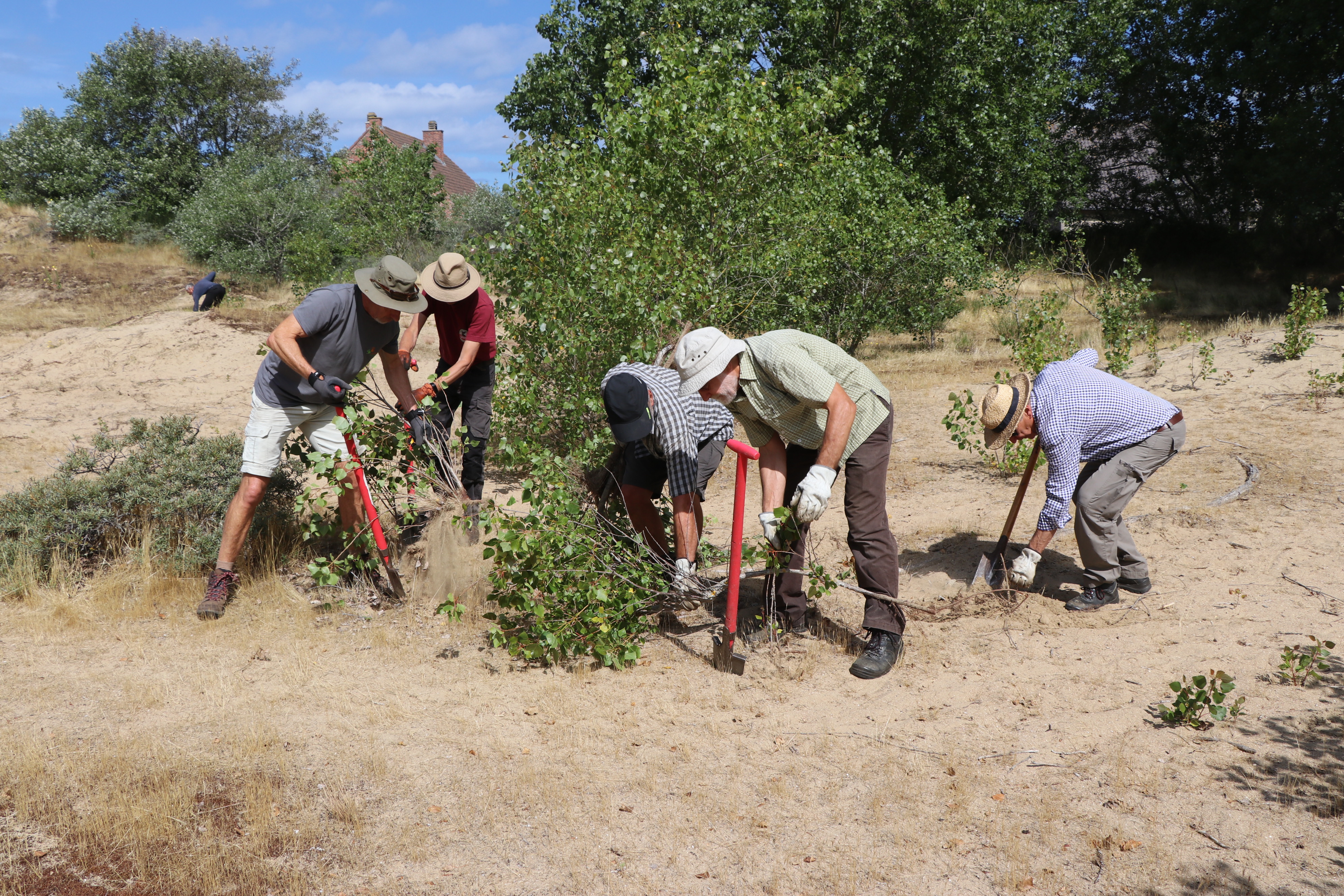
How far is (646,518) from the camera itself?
4441 mm

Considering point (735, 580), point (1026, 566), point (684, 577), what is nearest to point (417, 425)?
point (684, 577)

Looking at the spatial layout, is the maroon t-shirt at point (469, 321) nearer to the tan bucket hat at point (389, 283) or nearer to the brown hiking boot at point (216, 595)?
the tan bucket hat at point (389, 283)

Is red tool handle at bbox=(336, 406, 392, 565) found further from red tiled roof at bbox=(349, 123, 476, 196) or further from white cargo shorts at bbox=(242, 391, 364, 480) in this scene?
red tiled roof at bbox=(349, 123, 476, 196)

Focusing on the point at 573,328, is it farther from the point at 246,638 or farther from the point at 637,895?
the point at 637,895

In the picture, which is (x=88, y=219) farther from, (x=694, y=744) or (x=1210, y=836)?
(x=1210, y=836)

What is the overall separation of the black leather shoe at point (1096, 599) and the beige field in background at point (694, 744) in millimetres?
75

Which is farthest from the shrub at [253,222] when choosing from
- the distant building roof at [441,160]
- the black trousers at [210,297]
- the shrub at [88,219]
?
the distant building roof at [441,160]

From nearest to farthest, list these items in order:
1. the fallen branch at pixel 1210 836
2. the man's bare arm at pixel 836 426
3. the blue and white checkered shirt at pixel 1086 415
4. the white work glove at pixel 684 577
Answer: the fallen branch at pixel 1210 836
the man's bare arm at pixel 836 426
the white work glove at pixel 684 577
the blue and white checkered shirt at pixel 1086 415

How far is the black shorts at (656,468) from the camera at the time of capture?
414 centimetres

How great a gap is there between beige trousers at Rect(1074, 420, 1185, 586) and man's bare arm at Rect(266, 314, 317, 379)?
12.7 ft

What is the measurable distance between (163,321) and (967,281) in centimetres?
1177

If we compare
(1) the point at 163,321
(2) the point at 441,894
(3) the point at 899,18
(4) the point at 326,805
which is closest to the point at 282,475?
(4) the point at 326,805

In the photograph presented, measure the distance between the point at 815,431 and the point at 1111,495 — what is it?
1.68 meters

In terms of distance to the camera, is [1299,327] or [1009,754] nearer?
[1009,754]
